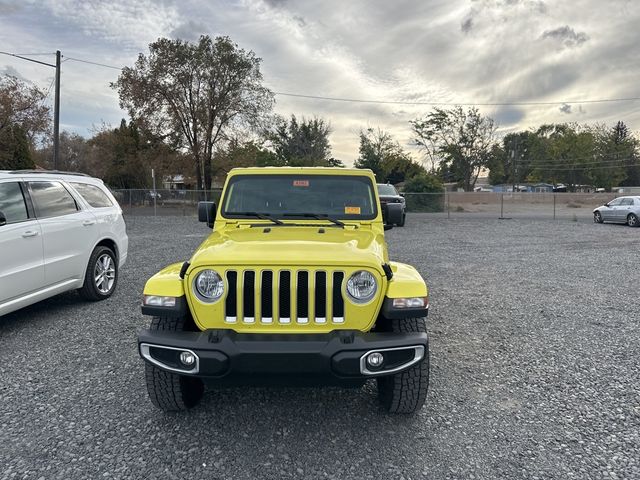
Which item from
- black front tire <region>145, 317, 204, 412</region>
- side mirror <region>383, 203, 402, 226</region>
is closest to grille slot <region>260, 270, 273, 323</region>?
black front tire <region>145, 317, 204, 412</region>

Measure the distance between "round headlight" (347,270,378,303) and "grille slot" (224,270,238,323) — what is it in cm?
70

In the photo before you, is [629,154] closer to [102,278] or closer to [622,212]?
[622,212]

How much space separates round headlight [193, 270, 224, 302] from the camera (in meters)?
2.71

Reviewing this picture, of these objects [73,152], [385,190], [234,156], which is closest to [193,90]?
[234,156]

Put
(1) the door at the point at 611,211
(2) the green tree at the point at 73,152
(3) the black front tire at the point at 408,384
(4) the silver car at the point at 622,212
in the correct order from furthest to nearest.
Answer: (2) the green tree at the point at 73,152 < (1) the door at the point at 611,211 < (4) the silver car at the point at 622,212 < (3) the black front tire at the point at 408,384

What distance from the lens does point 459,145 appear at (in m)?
59.2

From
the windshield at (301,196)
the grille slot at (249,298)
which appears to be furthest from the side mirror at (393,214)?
the grille slot at (249,298)

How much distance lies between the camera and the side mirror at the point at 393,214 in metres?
4.14

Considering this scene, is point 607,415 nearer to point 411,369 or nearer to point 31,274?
point 411,369

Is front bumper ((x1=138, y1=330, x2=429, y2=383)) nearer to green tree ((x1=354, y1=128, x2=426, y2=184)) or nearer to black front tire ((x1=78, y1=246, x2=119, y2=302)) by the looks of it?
black front tire ((x1=78, y1=246, x2=119, y2=302))

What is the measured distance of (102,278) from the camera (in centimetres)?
612

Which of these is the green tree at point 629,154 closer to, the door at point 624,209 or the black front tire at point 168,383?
→ the door at point 624,209

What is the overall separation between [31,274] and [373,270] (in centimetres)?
403

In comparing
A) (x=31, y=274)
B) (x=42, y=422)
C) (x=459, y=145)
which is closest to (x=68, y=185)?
(x=31, y=274)
